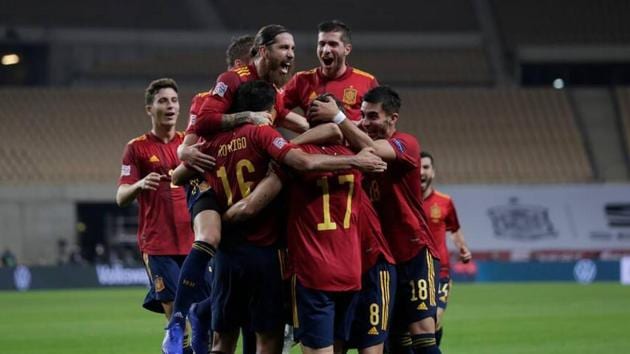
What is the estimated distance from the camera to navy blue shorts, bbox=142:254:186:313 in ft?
35.8

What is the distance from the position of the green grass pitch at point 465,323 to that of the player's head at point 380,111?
5535 millimetres

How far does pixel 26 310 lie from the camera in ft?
76.6

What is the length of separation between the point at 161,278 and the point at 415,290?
277cm

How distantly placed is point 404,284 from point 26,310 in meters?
15.6

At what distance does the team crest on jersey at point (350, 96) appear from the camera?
10.1m

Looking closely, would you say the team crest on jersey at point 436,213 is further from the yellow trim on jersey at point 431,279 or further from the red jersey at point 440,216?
the yellow trim on jersey at point 431,279

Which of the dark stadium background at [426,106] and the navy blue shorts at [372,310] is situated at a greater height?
the dark stadium background at [426,106]

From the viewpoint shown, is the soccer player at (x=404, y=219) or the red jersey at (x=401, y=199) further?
the red jersey at (x=401, y=199)

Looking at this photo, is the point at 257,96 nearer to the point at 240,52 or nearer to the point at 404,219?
the point at 404,219

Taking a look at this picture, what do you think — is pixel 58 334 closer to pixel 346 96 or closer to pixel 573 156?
pixel 346 96

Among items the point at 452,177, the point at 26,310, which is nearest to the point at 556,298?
the point at 26,310

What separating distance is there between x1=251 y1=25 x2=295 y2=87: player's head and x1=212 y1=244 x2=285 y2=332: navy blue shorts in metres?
1.49

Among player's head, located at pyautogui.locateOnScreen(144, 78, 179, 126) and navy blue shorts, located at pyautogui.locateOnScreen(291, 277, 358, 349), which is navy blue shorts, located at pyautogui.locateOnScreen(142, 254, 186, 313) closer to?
player's head, located at pyautogui.locateOnScreen(144, 78, 179, 126)

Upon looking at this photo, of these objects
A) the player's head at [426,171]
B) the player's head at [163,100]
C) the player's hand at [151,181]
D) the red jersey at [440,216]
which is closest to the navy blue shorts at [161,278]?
the player's hand at [151,181]
